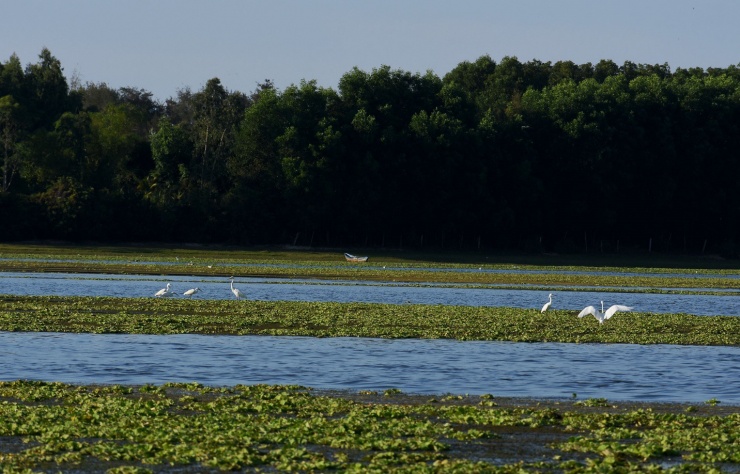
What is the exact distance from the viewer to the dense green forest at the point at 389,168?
332ft

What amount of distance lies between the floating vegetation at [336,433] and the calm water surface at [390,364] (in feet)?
6.82

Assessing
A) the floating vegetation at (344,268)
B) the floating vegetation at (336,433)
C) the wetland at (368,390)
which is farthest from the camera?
the floating vegetation at (344,268)

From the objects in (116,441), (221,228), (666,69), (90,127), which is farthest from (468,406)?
(666,69)

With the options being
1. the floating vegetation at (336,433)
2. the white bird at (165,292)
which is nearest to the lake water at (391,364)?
the floating vegetation at (336,433)

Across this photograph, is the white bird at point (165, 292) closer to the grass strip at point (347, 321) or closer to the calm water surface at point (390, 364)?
the grass strip at point (347, 321)

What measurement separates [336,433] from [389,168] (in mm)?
88496

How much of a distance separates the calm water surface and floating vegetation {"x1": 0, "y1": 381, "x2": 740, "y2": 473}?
2.08 m

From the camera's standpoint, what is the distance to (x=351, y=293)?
2133 inches

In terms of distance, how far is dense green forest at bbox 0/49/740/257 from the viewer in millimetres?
101125

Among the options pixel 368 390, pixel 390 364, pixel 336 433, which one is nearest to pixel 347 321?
pixel 390 364

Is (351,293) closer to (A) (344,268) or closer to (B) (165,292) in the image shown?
(B) (165,292)

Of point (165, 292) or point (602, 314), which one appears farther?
point (165, 292)

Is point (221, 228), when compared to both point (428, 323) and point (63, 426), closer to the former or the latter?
point (428, 323)

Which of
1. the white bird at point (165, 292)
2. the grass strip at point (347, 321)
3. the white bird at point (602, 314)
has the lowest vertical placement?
the grass strip at point (347, 321)
